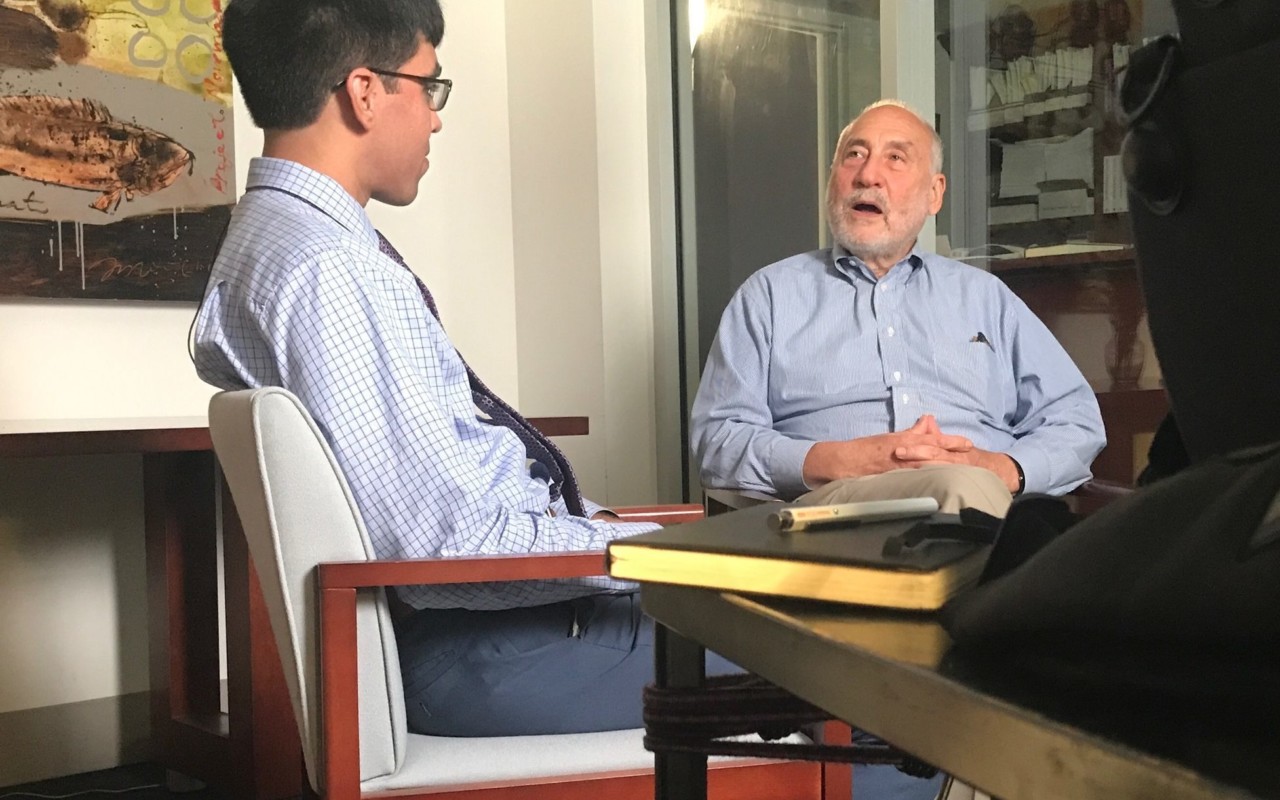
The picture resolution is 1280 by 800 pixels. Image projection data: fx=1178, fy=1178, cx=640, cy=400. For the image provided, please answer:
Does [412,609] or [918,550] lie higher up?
[918,550]

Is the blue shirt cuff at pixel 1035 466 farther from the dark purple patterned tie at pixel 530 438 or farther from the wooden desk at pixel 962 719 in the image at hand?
the wooden desk at pixel 962 719

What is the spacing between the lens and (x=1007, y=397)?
245 centimetres

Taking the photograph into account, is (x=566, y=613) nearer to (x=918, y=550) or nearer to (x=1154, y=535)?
(x=918, y=550)

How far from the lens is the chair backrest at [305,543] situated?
1204mm

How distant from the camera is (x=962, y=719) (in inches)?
13.4

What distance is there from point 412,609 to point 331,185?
1.82 ft

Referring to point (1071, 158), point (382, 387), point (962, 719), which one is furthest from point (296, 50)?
point (1071, 158)

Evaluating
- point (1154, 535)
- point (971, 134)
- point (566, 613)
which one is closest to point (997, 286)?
point (971, 134)

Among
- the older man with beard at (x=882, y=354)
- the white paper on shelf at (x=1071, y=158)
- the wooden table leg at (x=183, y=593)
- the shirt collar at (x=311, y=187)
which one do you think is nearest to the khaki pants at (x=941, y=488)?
the older man with beard at (x=882, y=354)

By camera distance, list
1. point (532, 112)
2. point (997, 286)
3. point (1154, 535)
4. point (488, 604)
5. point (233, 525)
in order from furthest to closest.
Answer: point (532, 112) → point (997, 286) → point (233, 525) → point (488, 604) → point (1154, 535)

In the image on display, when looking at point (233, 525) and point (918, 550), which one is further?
point (233, 525)

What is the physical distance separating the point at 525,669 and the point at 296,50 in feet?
2.84

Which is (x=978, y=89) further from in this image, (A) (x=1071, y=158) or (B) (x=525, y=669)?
(B) (x=525, y=669)

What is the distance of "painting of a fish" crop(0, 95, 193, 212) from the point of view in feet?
8.99
